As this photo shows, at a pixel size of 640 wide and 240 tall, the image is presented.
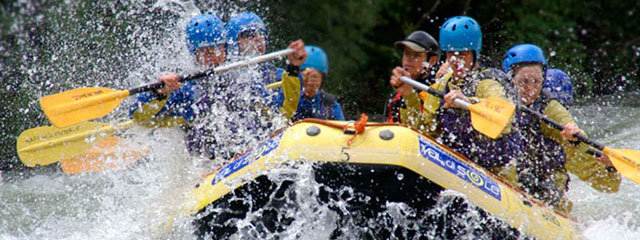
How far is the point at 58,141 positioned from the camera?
534 cm

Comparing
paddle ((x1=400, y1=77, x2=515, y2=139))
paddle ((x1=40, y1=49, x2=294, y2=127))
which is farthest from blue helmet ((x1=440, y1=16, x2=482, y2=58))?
paddle ((x1=40, y1=49, x2=294, y2=127))

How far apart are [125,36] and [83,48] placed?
0.44 m

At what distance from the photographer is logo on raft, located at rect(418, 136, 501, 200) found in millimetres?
4027

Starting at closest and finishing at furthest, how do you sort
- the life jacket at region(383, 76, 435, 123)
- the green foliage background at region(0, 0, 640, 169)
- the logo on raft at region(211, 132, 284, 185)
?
the logo on raft at region(211, 132, 284, 185)
the life jacket at region(383, 76, 435, 123)
the green foliage background at region(0, 0, 640, 169)

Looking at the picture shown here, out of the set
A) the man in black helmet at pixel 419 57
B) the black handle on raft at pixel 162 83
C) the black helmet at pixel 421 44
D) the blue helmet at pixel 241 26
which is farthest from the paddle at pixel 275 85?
the black helmet at pixel 421 44

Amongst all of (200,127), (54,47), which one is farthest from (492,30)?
(200,127)

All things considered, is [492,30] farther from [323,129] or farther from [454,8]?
[323,129]

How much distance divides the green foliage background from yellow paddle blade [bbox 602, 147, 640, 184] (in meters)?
3.09

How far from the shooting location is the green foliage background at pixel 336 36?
7.77 metres

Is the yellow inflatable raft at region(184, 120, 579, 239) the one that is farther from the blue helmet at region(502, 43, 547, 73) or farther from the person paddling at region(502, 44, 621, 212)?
the blue helmet at region(502, 43, 547, 73)

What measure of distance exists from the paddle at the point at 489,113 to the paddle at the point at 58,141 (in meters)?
2.27

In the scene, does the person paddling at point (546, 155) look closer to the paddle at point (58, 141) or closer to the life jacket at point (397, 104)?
the life jacket at point (397, 104)

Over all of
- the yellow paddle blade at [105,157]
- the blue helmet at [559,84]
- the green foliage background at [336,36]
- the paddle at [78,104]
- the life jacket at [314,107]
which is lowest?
the green foliage background at [336,36]

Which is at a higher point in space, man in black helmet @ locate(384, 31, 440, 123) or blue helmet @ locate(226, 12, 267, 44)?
man in black helmet @ locate(384, 31, 440, 123)
